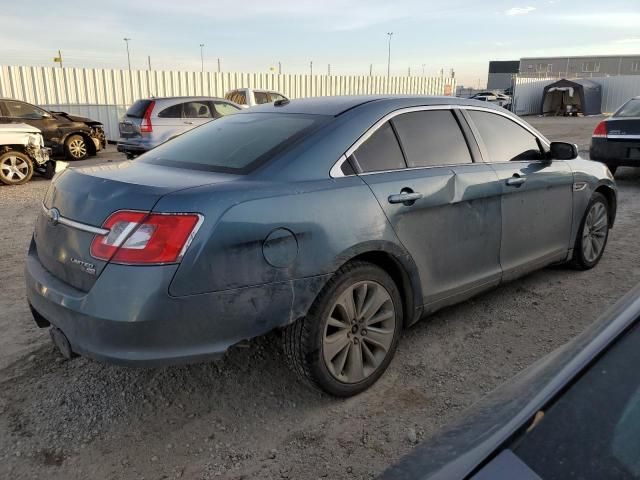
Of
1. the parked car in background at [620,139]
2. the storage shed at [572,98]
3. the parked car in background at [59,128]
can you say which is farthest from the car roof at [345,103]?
the storage shed at [572,98]

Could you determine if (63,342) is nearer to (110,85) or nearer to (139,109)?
(139,109)

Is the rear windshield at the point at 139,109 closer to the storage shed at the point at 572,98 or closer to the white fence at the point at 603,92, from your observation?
the white fence at the point at 603,92

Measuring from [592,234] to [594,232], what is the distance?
0.03m

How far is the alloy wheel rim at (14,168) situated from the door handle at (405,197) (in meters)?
9.20

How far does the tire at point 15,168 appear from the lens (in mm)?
9617

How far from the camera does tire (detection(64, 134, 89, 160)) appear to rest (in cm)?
1294

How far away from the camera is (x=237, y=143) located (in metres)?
3.08

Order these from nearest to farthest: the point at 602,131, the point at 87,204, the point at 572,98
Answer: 1. the point at 87,204
2. the point at 602,131
3. the point at 572,98

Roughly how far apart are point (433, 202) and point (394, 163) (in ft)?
1.11

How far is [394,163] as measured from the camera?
309 cm

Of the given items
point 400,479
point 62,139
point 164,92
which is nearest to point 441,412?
point 400,479

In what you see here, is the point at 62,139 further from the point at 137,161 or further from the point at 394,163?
the point at 394,163

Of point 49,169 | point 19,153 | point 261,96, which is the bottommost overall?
point 49,169

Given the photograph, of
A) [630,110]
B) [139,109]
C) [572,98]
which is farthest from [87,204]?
[572,98]
